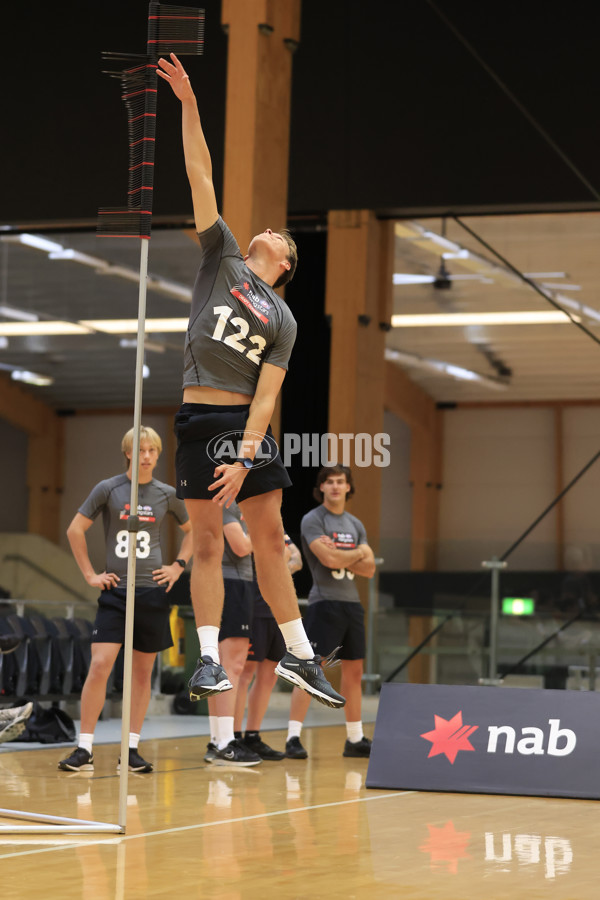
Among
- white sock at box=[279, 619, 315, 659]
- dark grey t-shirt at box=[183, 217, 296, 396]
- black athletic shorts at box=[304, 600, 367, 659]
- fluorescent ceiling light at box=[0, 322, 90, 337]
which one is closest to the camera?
dark grey t-shirt at box=[183, 217, 296, 396]

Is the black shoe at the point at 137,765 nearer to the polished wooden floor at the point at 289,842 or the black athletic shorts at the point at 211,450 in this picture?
the polished wooden floor at the point at 289,842

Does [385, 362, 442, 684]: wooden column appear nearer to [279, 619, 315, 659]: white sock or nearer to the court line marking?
the court line marking

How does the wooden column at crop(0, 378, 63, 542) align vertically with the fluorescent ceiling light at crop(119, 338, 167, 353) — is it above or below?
below

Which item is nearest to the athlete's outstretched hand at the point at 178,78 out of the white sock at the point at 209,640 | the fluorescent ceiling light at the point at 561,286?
the white sock at the point at 209,640

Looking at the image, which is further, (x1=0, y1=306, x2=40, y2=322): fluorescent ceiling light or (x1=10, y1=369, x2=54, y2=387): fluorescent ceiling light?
(x1=10, y1=369, x2=54, y2=387): fluorescent ceiling light

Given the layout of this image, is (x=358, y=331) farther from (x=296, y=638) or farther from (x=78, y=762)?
(x=296, y=638)

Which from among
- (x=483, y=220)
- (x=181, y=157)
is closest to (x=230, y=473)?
(x=181, y=157)

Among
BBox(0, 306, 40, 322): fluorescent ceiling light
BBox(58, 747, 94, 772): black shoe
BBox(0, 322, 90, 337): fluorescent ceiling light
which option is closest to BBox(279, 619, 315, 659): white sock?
BBox(58, 747, 94, 772): black shoe

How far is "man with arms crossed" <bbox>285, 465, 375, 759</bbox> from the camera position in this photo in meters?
7.02

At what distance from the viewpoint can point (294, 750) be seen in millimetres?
7113

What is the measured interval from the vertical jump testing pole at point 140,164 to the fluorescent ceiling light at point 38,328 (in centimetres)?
1563

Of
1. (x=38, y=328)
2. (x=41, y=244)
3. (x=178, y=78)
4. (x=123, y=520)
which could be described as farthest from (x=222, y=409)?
(x=38, y=328)

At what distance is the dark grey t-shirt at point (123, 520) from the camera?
6160 mm

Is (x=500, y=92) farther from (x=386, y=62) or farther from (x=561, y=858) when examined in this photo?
(x=561, y=858)
